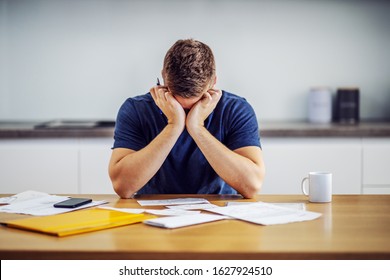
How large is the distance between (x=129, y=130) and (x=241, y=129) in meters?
0.41

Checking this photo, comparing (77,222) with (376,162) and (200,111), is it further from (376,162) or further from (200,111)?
(376,162)

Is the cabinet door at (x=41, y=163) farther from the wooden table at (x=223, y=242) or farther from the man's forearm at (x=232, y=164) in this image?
the wooden table at (x=223, y=242)

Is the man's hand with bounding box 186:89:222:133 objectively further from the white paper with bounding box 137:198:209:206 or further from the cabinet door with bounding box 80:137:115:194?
the cabinet door with bounding box 80:137:115:194

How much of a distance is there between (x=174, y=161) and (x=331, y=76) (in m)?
1.89

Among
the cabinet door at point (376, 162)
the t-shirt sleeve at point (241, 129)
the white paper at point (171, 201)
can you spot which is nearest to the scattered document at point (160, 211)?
the white paper at point (171, 201)

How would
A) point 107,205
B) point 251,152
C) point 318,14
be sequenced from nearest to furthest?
point 107,205, point 251,152, point 318,14

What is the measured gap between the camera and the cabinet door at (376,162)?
3.19 metres

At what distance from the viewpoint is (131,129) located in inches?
87.7

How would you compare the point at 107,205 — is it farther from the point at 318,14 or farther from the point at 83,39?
the point at 318,14

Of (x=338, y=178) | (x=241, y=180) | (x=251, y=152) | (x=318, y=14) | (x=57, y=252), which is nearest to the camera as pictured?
(x=57, y=252)

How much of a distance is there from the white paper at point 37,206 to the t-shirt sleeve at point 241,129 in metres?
0.56

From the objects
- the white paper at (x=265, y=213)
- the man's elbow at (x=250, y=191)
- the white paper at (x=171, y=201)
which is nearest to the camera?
the white paper at (x=265, y=213)

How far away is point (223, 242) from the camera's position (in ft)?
4.42

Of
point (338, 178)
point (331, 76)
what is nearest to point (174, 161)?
point (338, 178)
